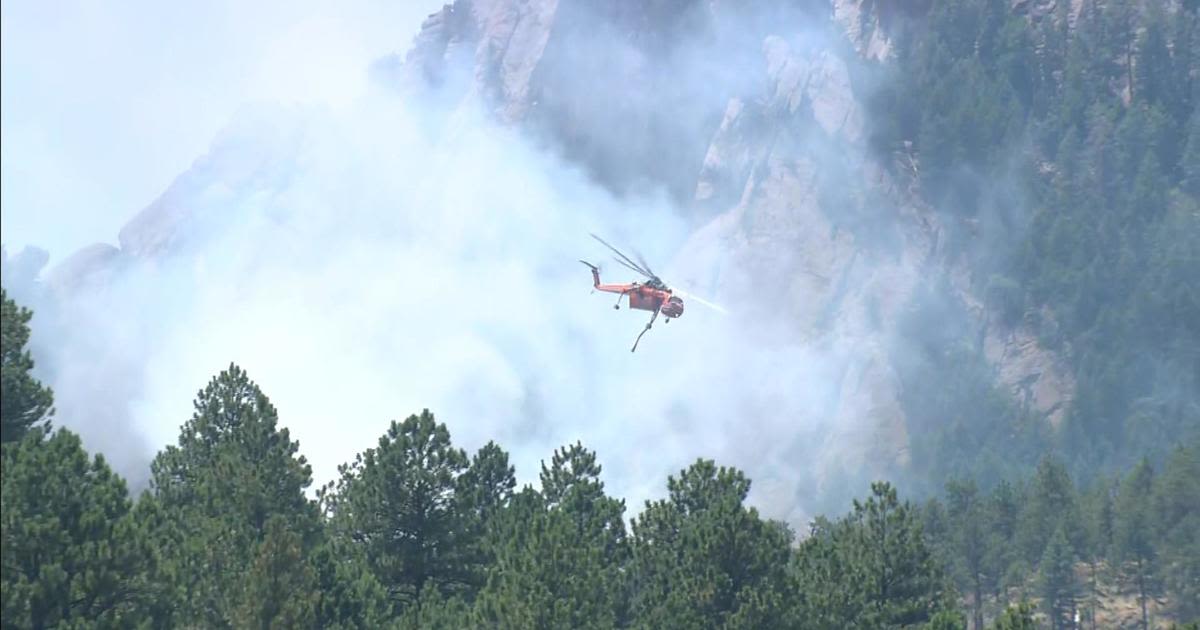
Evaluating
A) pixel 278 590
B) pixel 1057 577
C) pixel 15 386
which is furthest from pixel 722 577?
pixel 1057 577

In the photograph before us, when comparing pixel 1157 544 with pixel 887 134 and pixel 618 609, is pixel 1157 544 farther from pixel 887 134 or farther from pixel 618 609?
pixel 887 134

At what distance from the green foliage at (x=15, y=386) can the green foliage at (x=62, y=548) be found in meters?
2.60

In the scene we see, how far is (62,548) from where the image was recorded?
57.7 metres

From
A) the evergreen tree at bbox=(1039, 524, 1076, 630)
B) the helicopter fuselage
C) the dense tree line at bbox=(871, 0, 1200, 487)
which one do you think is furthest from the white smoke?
the helicopter fuselage

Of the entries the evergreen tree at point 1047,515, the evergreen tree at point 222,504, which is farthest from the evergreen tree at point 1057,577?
the evergreen tree at point 222,504

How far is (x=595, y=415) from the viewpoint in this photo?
618ft

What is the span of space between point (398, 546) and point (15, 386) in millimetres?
21655

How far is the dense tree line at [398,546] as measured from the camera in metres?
58.4

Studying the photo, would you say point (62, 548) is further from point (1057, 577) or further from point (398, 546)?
point (1057, 577)

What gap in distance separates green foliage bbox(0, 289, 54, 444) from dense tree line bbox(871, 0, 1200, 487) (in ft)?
360

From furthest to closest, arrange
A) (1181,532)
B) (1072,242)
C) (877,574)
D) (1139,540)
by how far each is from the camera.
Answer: (1072,242)
(1139,540)
(1181,532)
(877,574)

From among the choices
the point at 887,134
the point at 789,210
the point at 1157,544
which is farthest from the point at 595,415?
the point at 1157,544

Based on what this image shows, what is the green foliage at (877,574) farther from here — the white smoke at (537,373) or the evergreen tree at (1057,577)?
the white smoke at (537,373)

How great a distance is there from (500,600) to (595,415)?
12085 centimetres
